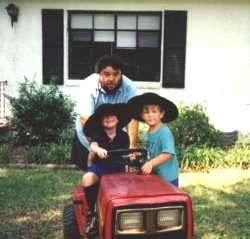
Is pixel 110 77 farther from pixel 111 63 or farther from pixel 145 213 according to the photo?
pixel 145 213

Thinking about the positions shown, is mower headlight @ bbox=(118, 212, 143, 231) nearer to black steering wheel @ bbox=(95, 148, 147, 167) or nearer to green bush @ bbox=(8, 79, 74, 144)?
black steering wheel @ bbox=(95, 148, 147, 167)

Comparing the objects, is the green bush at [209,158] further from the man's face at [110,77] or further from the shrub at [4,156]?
the man's face at [110,77]

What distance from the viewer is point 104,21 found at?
1162 centimetres

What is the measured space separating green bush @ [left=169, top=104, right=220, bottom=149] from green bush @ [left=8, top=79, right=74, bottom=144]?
7.12ft

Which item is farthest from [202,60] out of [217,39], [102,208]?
[102,208]

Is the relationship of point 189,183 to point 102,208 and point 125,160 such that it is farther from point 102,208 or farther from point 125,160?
point 102,208

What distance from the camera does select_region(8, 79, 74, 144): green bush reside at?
1048 centimetres

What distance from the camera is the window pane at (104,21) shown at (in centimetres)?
1159

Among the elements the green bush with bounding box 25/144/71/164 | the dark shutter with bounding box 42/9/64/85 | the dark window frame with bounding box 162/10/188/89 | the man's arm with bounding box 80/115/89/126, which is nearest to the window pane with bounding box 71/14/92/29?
the dark shutter with bounding box 42/9/64/85

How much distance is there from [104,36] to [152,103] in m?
7.38

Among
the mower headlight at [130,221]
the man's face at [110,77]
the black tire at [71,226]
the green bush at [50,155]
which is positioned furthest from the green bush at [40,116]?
the mower headlight at [130,221]

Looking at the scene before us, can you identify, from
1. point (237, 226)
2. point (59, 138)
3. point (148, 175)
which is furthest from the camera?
point (59, 138)

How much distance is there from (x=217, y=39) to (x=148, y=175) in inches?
304

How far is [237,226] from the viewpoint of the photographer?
6.22 meters
